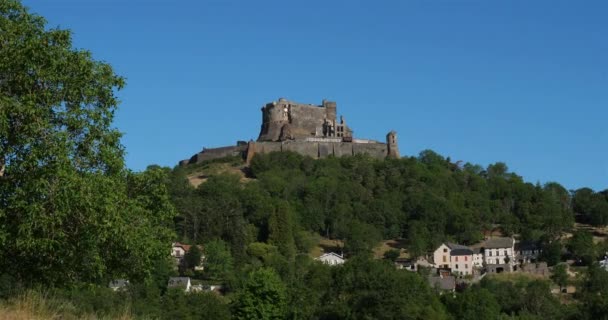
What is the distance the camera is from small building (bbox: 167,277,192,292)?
7224cm

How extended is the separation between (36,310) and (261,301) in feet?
123

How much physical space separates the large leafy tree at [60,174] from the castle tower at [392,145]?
94.0m

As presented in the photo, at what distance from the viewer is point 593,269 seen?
8038 cm

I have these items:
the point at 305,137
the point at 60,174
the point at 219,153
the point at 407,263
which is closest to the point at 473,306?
the point at 407,263

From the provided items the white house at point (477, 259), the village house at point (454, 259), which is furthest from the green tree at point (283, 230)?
the white house at point (477, 259)

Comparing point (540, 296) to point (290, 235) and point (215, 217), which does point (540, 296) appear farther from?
point (215, 217)

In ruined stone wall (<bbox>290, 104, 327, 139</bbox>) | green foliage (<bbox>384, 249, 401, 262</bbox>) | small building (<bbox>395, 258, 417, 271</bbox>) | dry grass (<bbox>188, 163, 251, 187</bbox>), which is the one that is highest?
ruined stone wall (<bbox>290, 104, 327, 139</bbox>)

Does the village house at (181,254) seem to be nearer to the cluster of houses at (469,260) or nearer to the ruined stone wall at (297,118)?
the cluster of houses at (469,260)

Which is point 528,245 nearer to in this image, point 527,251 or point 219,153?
point 527,251

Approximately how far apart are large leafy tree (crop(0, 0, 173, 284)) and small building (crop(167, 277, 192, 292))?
168 feet

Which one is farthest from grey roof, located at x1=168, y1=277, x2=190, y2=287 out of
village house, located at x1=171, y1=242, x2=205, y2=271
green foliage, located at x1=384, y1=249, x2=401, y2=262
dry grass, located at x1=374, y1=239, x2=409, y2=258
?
dry grass, located at x1=374, y1=239, x2=409, y2=258

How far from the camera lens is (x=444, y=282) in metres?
84.4

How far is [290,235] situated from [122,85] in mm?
68642

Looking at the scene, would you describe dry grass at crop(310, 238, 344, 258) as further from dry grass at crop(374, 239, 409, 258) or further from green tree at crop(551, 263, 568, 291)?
green tree at crop(551, 263, 568, 291)
